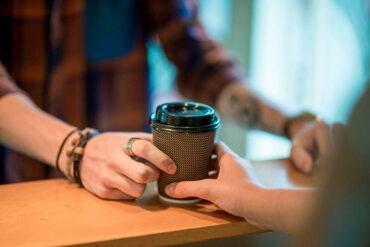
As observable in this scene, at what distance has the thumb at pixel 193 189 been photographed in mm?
764

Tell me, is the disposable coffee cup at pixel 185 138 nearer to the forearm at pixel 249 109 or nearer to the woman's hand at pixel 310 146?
the woman's hand at pixel 310 146

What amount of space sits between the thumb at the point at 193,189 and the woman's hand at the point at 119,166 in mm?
33

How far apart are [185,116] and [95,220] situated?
0.23m

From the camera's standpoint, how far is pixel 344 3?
1.98m

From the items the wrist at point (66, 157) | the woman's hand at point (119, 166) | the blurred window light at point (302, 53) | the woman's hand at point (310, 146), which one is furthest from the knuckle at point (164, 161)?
the blurred window light at point (302, 53)

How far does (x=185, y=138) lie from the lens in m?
0.76

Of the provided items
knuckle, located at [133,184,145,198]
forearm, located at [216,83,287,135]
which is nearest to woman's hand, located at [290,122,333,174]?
forearm, located at [216,83,287,135]

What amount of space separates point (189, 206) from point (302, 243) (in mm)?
413

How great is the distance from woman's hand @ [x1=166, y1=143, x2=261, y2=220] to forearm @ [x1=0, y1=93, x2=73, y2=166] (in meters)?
0.29

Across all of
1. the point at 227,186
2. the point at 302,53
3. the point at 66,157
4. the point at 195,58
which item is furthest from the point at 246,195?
the point at 302,53

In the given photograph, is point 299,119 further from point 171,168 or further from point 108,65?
point 108,65

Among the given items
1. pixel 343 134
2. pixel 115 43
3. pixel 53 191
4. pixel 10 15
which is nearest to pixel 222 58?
pixel 115 43

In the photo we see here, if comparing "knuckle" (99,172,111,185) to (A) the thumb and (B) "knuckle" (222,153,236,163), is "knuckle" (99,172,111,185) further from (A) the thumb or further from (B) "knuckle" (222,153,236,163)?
(B) "knuckle" (222,153,236,163)

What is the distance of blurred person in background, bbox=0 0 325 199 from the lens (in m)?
1.31
